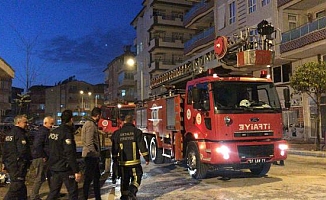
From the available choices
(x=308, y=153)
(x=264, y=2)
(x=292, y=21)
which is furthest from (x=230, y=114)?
(x=264, y=2)

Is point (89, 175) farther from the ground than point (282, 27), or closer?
closer

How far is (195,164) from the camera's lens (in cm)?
1016

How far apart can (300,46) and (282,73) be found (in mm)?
4313

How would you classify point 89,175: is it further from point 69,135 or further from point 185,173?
point 185,173

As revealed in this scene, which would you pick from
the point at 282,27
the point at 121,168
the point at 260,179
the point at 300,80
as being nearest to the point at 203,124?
the point at 260,179

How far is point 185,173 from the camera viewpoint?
1152cm

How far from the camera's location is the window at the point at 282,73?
25663 mm

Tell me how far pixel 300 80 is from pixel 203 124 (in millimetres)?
9526

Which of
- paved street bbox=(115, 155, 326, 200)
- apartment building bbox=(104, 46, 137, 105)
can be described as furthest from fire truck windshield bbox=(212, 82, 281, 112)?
apartment building bbox=(104, 46, 137, 105)

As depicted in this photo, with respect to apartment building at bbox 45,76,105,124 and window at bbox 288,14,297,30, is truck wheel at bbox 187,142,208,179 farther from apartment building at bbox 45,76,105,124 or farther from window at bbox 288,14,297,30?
apartment building at bbox 45,76,105,124

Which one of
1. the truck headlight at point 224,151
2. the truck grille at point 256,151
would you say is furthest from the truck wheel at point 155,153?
the truck grille at point 256,151

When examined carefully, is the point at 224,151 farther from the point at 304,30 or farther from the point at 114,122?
the point at 114,122

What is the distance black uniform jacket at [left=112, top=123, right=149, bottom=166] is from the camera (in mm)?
7156

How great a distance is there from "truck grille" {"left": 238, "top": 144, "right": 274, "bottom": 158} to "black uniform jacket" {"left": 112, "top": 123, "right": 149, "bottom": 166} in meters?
3.13
